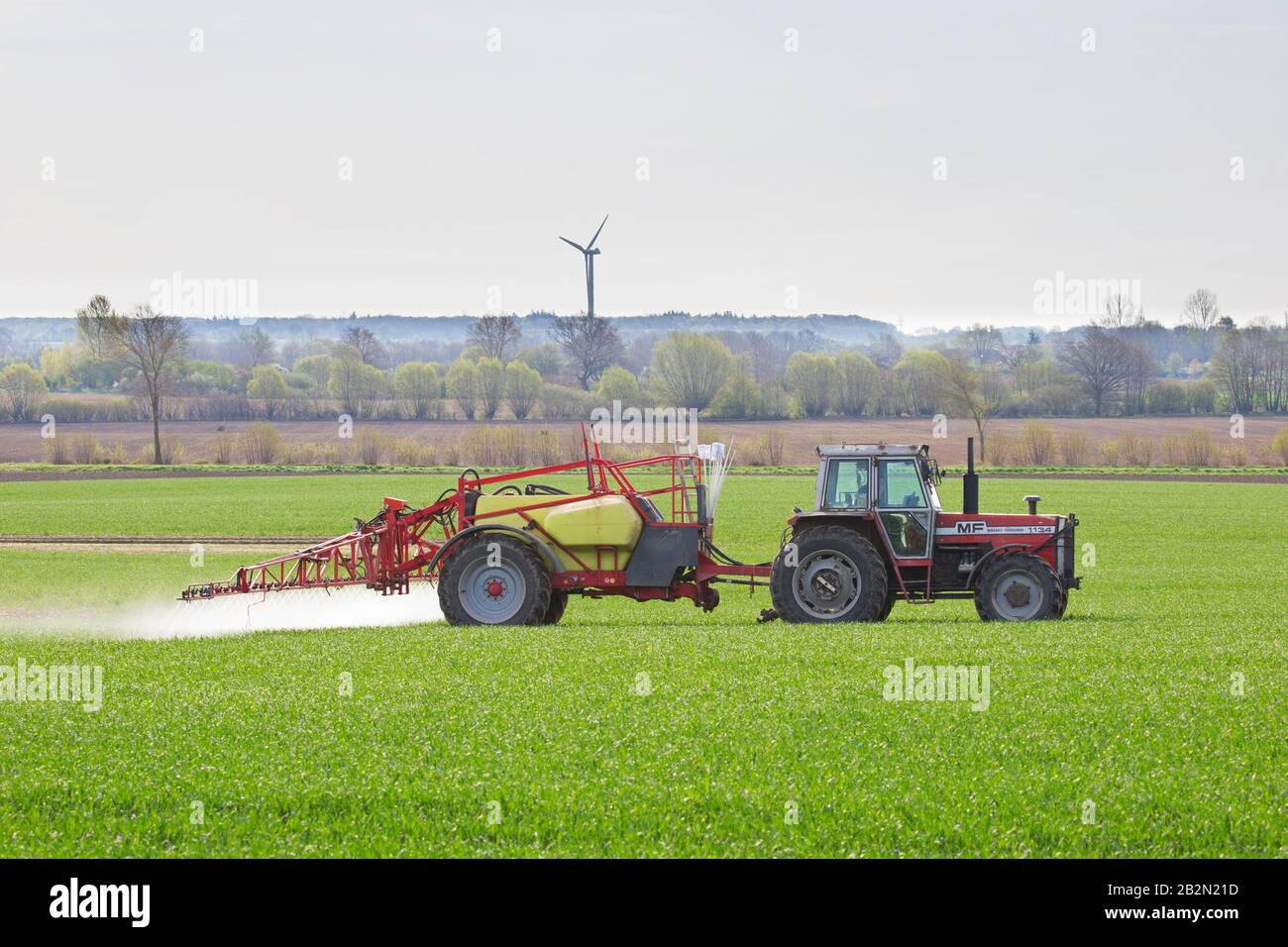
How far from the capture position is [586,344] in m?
144

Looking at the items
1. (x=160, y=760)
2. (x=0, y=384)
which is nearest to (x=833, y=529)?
(x=160, y=760)

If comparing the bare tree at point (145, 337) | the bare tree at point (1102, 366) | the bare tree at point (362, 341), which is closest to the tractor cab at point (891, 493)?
the bare tree at point (145, 337)

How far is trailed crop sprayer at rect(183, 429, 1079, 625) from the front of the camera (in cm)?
1825

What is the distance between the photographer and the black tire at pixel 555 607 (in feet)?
63.4

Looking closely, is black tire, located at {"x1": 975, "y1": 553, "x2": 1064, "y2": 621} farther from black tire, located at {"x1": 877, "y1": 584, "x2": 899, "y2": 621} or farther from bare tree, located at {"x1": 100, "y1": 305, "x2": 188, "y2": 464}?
bare tree, located at {"x1": 100, "y1": 305, "x2": 188, "y2": 464}

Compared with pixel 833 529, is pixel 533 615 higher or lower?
lower

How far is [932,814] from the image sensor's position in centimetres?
856

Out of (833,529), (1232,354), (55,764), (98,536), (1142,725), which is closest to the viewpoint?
(55,764)

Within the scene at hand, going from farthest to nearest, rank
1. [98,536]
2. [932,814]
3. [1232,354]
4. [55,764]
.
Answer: [1232,354], [98,536], [55,764], [932,814]

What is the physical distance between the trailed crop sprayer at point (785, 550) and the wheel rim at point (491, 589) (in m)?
0.01

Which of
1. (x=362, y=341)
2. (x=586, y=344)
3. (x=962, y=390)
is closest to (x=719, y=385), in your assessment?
(x=962, y=390)
